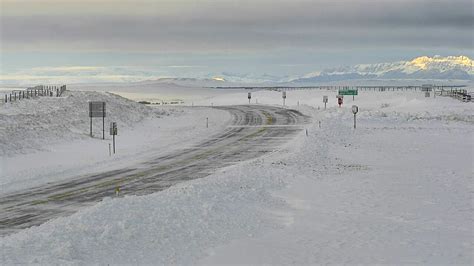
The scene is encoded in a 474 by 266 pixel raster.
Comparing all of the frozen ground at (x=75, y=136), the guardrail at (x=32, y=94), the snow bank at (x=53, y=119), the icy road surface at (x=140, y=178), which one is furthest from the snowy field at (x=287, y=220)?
the guardrail at (x=32, y=94)

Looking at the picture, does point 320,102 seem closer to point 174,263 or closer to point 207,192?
point 207,192

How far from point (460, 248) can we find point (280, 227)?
213 inches

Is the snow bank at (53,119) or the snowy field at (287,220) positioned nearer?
the snowy field at (287,220)

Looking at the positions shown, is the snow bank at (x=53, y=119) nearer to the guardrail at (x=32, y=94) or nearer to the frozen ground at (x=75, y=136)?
the frozen ground at (x=75, y=136)

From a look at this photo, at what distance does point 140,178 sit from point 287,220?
41.7 feet

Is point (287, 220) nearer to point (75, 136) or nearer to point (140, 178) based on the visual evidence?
point (140, 178)

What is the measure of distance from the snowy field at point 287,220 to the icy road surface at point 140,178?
8.88 feet

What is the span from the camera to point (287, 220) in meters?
19.7

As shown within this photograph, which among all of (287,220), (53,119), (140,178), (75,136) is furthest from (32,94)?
(287,220)

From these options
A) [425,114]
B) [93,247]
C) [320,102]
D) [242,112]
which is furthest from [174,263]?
[320,102]

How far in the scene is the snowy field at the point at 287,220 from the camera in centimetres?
1498

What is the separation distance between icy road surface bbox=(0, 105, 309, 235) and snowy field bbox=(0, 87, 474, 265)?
2705mm

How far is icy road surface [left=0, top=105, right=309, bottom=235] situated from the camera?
21797mm

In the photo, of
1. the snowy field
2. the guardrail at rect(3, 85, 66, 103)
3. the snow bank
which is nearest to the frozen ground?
the snow bank
